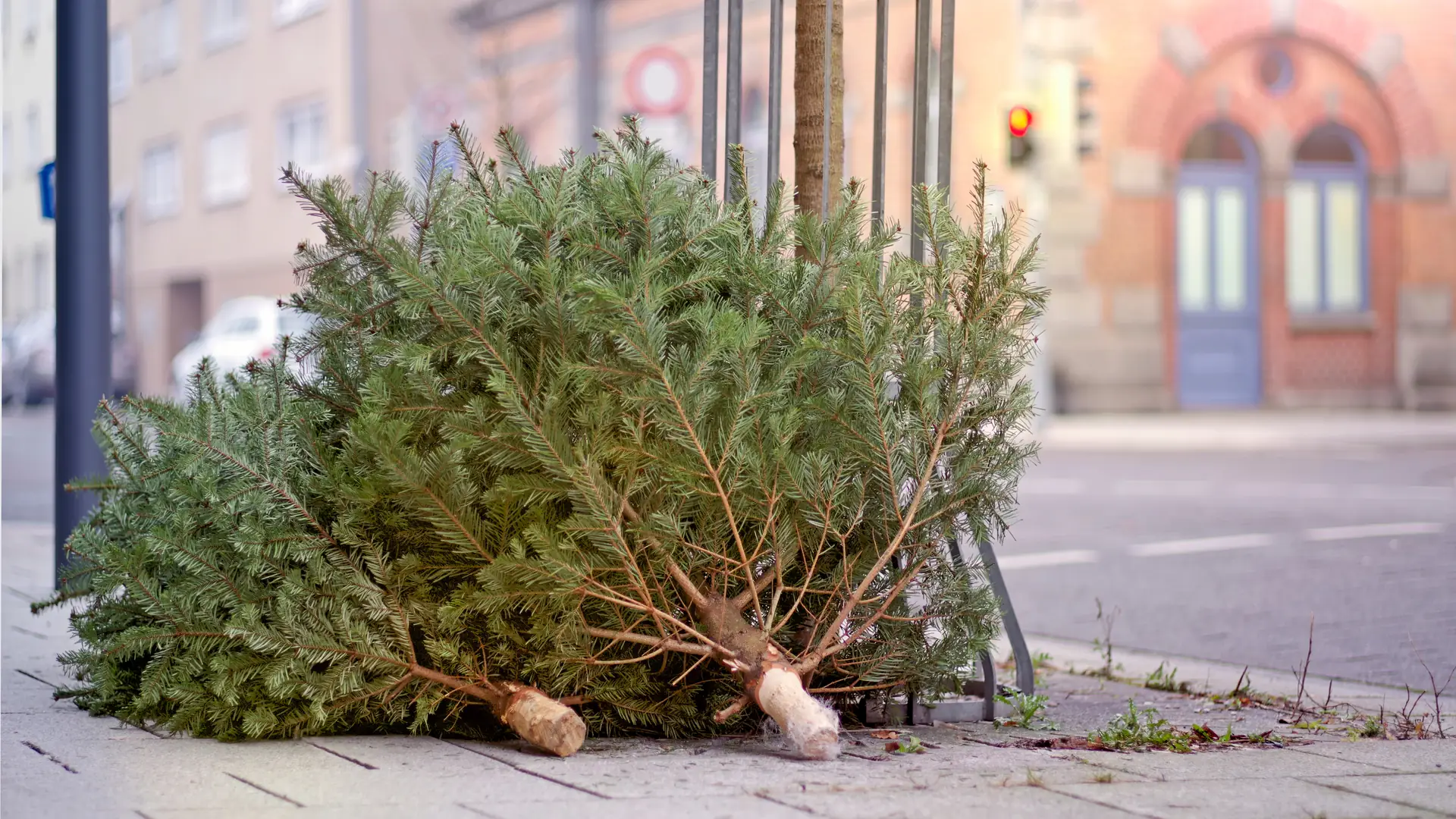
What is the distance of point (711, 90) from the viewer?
5055 mm

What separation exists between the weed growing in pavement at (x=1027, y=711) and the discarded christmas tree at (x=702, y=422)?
35 centimetres

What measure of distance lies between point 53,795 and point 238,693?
2.08ft

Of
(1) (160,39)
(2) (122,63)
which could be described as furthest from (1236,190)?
(2) (122,63)

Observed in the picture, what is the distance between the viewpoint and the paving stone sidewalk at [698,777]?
343 centimetres

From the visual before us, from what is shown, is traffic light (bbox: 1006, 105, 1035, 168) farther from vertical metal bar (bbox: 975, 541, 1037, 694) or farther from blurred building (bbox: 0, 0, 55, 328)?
vertical metal bar (bbox: 975, 541, 1037, 694)

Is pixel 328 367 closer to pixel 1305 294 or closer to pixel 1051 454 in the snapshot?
pixel 1051 454

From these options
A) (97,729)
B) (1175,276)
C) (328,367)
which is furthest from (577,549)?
(1175,276)

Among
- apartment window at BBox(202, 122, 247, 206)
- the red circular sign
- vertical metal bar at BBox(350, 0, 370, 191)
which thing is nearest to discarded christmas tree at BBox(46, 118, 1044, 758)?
the red circular sign

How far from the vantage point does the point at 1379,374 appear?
23.6 m

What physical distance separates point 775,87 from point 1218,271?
19.4m

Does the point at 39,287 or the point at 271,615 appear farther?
the point at 39,287

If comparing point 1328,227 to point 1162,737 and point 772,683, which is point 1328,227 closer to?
point 1162,737

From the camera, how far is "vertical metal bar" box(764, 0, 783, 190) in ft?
16.2

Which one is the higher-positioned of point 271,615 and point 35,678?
point 271,615
